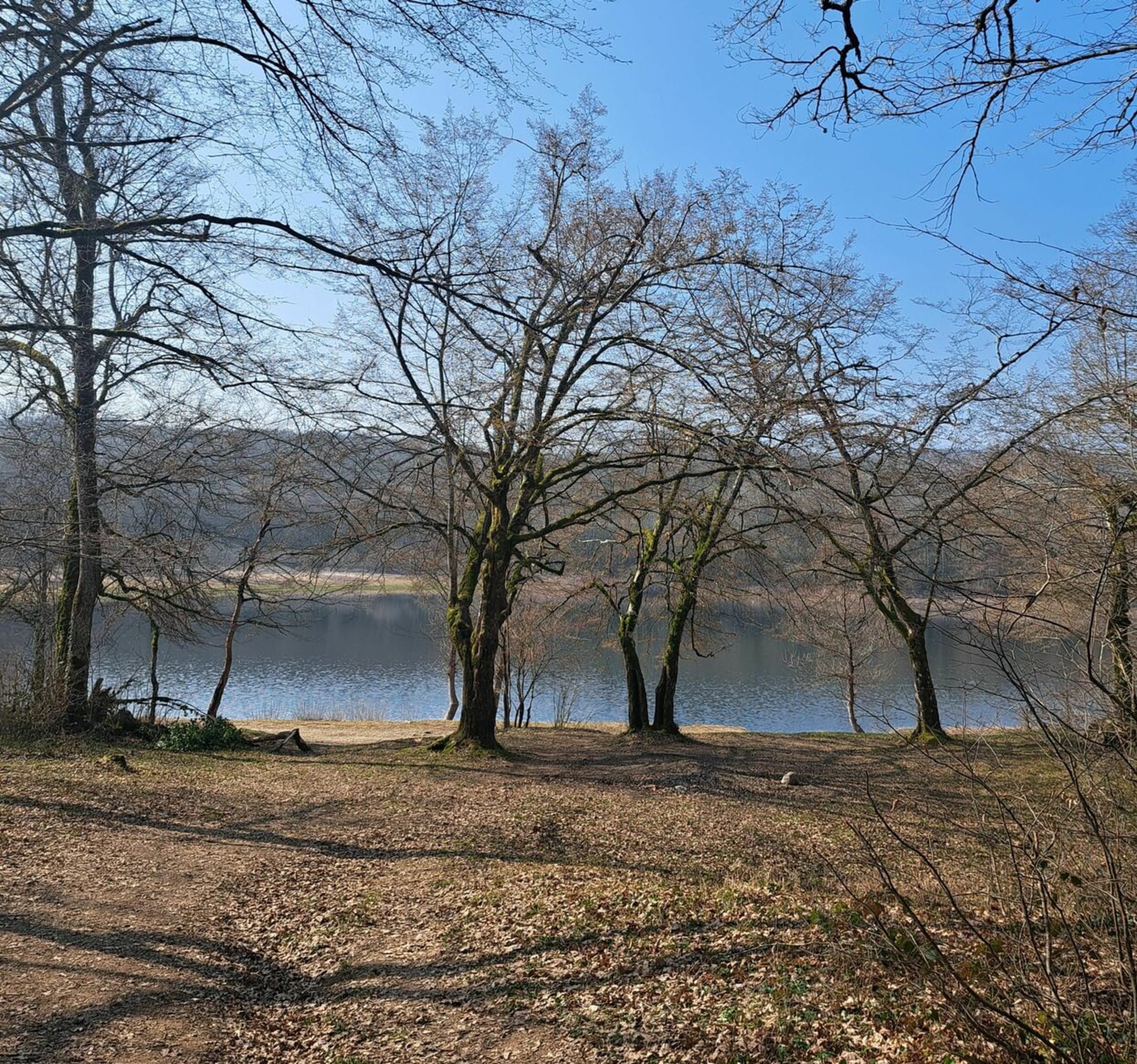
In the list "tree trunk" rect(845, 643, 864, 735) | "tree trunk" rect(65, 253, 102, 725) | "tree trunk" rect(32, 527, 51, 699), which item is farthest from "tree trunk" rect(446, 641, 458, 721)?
"tree trunk" rect(65, 253, 102, 725)

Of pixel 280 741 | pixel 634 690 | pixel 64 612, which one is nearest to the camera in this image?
pixel 64 612

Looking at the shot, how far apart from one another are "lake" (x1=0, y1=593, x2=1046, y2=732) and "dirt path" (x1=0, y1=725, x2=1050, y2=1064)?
10.3 m

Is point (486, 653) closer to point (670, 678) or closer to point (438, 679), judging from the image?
point (670, 678)

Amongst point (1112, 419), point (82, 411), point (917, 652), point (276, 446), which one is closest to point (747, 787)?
point (917, 652)

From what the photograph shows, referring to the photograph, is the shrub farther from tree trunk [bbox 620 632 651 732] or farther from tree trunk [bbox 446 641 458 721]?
tree trunk [bbox 446 641 458 721]

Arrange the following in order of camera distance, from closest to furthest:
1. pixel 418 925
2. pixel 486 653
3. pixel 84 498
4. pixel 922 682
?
pixel 418 925 < pixel 84 498 < pixel 486 653 < pixel 922 682

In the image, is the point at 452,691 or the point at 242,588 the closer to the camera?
the point at 242,588

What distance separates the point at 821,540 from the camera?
13594mm

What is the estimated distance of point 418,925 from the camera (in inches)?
219

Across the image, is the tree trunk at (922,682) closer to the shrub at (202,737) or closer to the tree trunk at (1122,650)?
the tree trunk at (1122,650)

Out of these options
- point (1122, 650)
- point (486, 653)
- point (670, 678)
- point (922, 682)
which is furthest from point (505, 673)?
point (1122, 650)

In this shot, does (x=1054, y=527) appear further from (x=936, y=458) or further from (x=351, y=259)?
(x=936, y=458)

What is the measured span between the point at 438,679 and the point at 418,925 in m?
28.7

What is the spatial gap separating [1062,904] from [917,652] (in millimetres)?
9970
